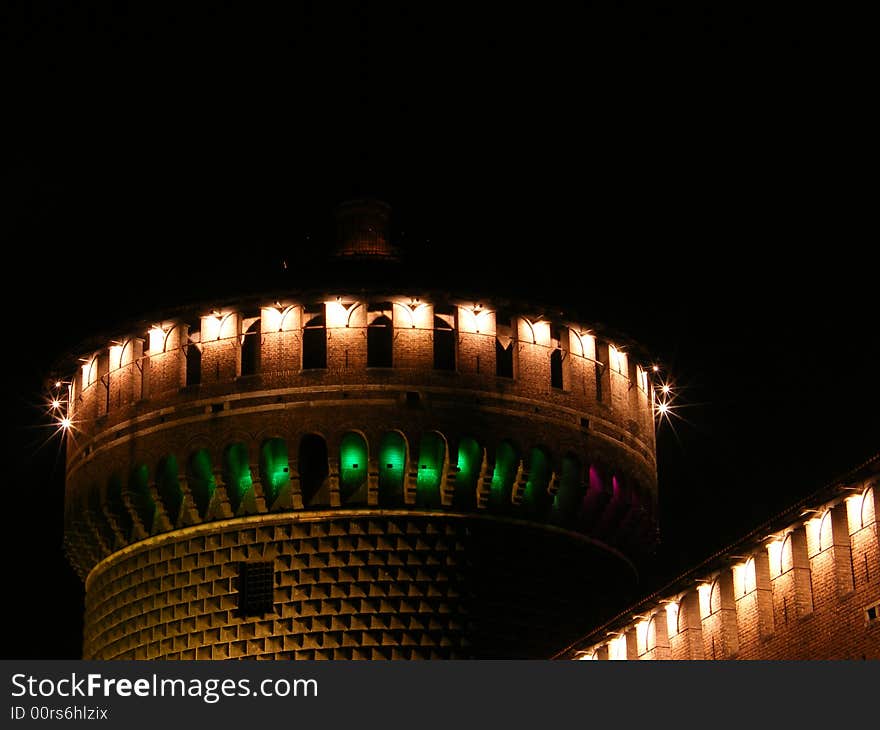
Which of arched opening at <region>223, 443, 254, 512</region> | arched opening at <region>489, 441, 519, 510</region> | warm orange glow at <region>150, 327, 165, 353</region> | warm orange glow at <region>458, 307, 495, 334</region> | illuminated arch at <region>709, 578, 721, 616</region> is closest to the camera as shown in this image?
illuminated arch at <region>709, 578, 721, 616</region>

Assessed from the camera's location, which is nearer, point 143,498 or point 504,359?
point 143,498

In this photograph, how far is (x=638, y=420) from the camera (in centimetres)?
6041

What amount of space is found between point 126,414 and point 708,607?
769 inches

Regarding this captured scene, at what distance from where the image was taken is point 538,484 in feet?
188

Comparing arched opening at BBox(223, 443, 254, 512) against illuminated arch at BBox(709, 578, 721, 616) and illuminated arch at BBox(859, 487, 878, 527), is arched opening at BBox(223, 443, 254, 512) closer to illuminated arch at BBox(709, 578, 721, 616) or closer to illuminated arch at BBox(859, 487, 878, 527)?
illuminated arch at BBox(709, 578, 721, 616)

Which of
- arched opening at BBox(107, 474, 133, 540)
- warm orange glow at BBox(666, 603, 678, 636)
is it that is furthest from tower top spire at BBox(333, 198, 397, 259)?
warm orange glow at BBox(666, 603, 678, 636)

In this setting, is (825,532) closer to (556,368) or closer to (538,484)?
(538,484)

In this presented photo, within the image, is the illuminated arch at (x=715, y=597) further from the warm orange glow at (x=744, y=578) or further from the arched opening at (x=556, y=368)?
the arched opening at (x=556, y=368)

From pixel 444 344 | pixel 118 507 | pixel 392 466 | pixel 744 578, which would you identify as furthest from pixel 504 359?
pixel 744 578

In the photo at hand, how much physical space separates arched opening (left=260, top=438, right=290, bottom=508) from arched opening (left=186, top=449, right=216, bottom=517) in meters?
1.40

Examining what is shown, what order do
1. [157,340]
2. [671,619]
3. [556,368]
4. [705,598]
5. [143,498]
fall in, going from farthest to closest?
[157,340] → [556,368] → [143,498] → [671,619] → [705,598]

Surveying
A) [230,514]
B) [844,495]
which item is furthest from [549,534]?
[844,495]

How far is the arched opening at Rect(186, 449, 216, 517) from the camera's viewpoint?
187 ft

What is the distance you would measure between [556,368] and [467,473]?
3763 mm
